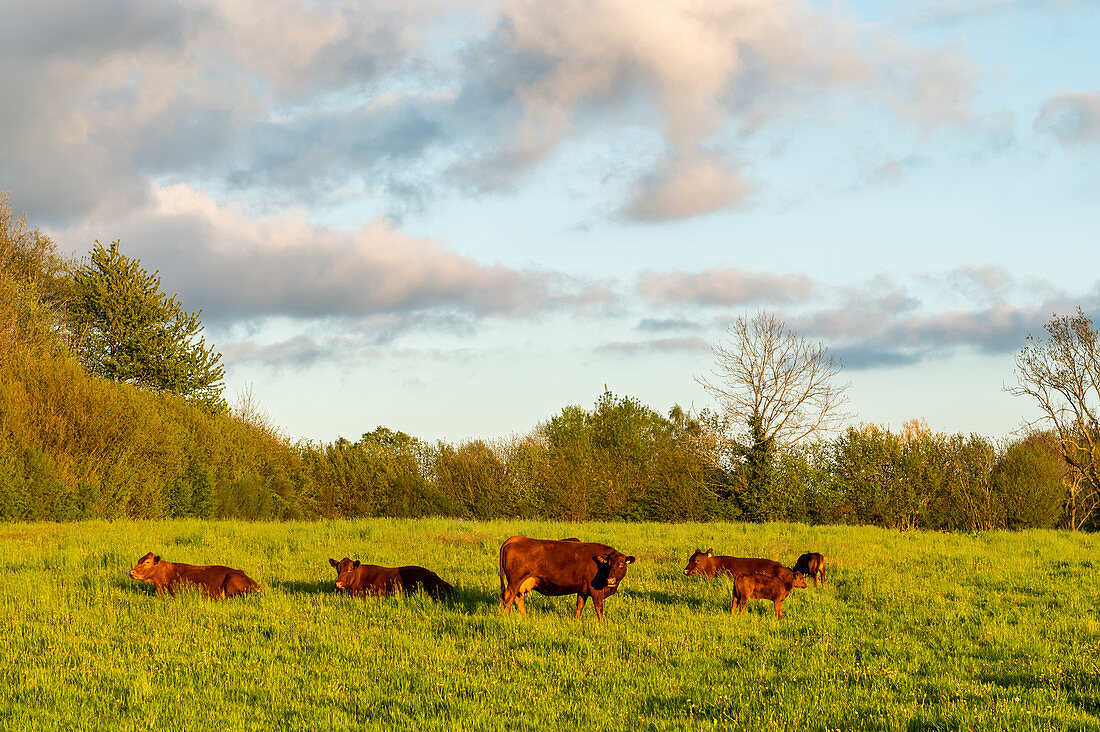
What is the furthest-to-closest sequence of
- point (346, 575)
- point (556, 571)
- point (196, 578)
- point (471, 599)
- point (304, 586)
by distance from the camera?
point (304, 586) < point (196, 578) < point (346, 575) < point (471, 599) < point (556, 571)

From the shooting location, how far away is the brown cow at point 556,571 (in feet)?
41.5

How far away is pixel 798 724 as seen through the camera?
8.02 metres

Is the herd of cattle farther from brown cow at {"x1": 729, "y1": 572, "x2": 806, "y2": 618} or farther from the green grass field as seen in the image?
the green grass field

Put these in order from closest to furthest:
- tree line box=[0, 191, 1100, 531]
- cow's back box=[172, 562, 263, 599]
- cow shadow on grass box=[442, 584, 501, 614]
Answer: cow shadow on grass box=[442, 584, 501, 614]
cow's back box=[172, 562, 263, 599]
tree line box=[0, 191, 1100, 531]

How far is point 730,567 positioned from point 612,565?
3781 mm

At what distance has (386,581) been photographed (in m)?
14.5

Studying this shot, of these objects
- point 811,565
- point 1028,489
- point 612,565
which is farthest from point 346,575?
point 1028,489

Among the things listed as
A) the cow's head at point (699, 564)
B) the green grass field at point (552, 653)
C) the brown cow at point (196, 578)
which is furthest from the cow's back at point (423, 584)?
the cow's head at point (699, 564)

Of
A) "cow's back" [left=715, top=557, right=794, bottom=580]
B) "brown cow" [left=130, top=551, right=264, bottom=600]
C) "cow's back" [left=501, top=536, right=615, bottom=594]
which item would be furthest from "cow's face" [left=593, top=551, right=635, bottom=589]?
"brown cow" [left=130, top=551, right=264, bottom=600]

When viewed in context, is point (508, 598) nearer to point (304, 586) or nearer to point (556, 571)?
point (556, 571)

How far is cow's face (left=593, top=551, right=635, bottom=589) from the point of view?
1252 centimetres

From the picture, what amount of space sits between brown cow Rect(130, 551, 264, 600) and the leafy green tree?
3520 centimetres

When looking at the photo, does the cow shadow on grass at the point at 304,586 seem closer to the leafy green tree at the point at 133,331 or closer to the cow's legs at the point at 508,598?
the cow's legs at the point at 508,598

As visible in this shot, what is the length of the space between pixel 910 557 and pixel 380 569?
13.6 m
